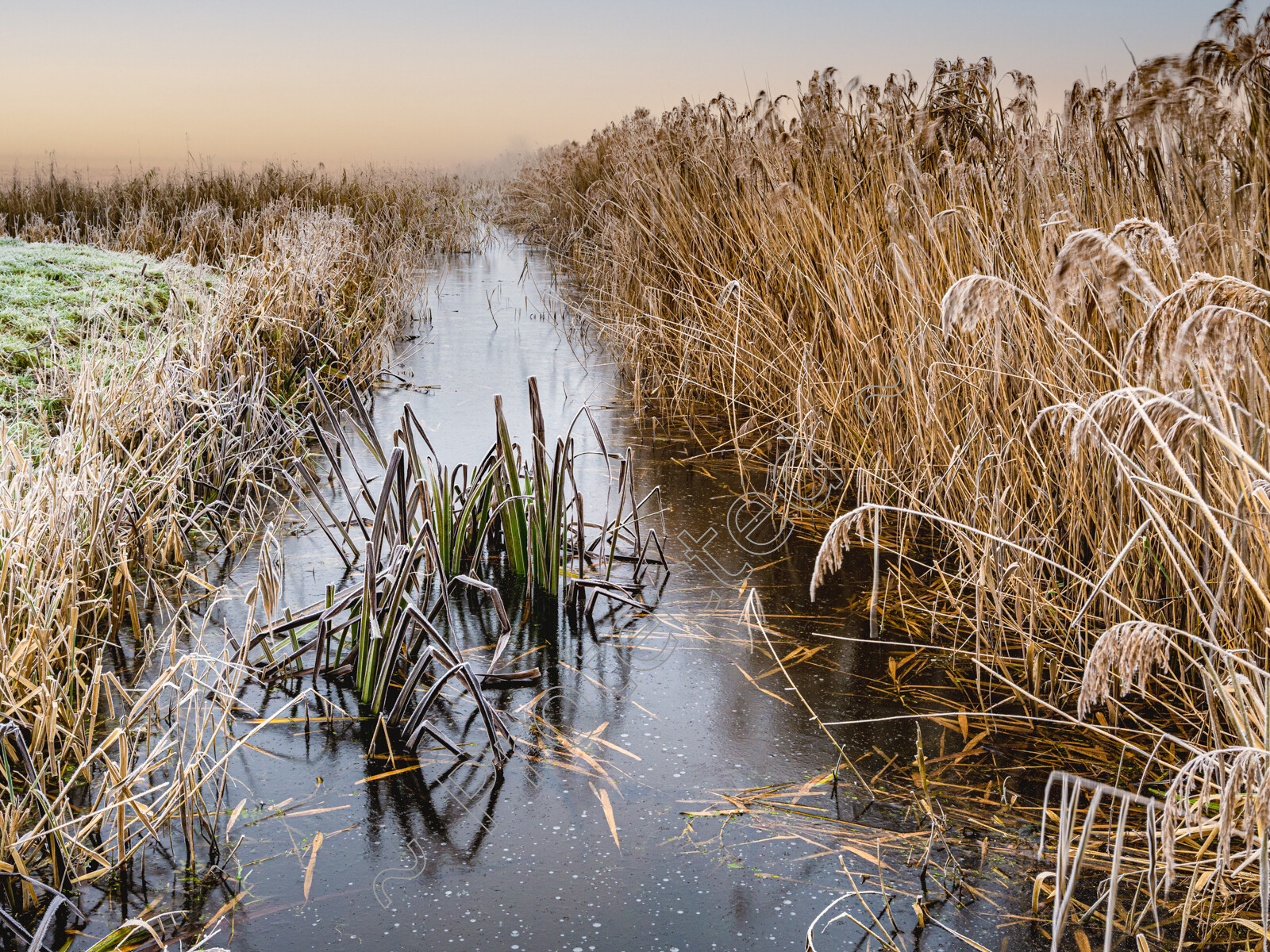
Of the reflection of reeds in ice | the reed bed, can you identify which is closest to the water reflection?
the reflection of reeds in ice

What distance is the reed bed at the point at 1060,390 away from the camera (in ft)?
5.09

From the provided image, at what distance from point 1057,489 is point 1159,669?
0.56 meters

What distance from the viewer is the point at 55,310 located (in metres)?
4.86

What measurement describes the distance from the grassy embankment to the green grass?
0.07 ft

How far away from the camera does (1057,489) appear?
2.79m

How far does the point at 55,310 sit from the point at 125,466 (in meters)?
2.15

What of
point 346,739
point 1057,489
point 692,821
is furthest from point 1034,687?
point 346,739

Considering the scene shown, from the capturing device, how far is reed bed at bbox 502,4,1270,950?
1.55 meters

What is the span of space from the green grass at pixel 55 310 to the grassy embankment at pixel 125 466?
0.9 inches

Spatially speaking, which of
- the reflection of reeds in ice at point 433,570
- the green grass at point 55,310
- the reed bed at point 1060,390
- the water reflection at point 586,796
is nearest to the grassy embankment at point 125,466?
the green grass at point 55,310

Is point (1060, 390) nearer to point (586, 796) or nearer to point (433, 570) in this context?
point (586, 796)

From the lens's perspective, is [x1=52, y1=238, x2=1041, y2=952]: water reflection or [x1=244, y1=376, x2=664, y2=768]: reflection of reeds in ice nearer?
[x1=52, y1=238, x2=1041, y2=952]: water reflection

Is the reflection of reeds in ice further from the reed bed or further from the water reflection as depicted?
the reed bed

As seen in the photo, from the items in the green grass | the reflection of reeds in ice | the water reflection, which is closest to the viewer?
the water reflection
